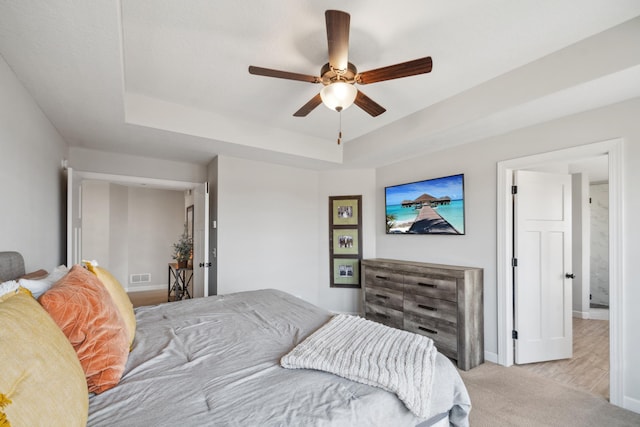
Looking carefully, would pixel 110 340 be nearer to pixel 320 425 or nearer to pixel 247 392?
pixel 247 392

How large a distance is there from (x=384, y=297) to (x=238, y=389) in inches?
114

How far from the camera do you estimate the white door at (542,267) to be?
10.1 feet

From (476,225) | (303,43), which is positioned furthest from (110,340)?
(476,225)

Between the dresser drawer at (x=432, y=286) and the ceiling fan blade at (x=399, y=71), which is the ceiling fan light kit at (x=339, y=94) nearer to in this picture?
the ceiling fan blade at (x=399, y=71)

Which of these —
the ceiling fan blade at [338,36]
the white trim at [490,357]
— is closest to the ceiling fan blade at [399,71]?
the ceiling fan blade at [338,36]

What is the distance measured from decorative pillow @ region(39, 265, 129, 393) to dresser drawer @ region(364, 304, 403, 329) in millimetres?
2965

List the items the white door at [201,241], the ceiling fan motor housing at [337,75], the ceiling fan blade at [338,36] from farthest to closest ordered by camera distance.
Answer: the white door at [201,241], the ceiling fan motor housing at [337,75], the ceiling fan blade at [338,36]

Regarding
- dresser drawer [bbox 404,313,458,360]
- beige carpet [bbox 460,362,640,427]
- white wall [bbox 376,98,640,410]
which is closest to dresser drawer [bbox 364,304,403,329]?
dresser drawer [bbox 404,313,458,360]

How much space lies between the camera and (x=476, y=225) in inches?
130

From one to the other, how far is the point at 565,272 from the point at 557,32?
8.16ft

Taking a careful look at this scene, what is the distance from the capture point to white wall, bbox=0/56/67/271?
1807 mm

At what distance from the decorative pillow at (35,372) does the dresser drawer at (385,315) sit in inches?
127

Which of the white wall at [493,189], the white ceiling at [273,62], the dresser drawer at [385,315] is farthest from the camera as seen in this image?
the dresser drawer at [385,315]

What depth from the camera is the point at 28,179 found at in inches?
85.2
